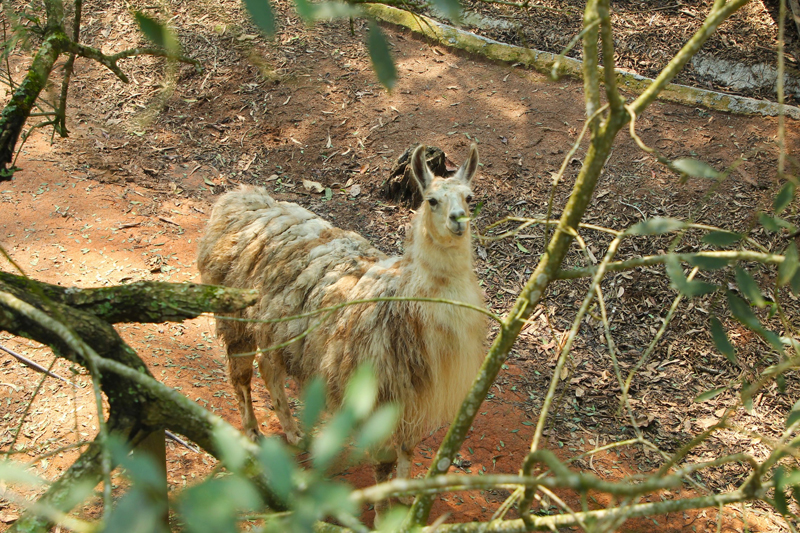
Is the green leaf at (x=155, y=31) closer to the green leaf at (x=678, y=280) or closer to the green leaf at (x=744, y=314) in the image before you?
the green leaf at (x=678, y=280)

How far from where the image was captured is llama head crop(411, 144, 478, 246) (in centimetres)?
373

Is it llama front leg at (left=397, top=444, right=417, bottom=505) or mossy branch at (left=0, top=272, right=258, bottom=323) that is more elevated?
mossy branch at (left=0, top=272, right=258, bottom=323)

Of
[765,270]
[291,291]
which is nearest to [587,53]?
[291,291]

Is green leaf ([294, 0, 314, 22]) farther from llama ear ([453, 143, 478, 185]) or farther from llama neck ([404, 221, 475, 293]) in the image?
llama ear ([453, 143, 478, 185])

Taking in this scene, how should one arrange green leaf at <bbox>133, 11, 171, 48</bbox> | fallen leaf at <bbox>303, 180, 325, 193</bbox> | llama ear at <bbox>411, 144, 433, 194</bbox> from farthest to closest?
fallen leaf at <bbox>303, 180, 325, 193</bbox> < llama ear at <bbox>411, 144, 433, 194</bbox> < green leaf at <bbox>133, 11, 171, 48</bbox>

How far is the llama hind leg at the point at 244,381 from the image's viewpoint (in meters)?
4.91

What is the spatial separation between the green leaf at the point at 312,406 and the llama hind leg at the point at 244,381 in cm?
402

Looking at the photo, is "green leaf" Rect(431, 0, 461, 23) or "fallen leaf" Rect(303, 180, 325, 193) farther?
"fallen leaf" Rect(303, 180, 325, 193)

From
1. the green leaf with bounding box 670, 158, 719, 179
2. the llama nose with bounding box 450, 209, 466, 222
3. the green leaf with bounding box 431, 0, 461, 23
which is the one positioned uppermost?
the green leaf with bounding box 431, 0, 461, 23

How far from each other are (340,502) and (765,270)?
22.7ft

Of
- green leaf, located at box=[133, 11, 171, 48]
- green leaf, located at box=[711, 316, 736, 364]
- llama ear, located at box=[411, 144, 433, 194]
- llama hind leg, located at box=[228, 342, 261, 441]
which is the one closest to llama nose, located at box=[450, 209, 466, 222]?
llama ear, located at box=[411, 144, 433, 194]

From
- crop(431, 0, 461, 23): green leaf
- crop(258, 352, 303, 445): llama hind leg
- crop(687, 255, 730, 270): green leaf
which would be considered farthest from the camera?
crop(258, 352, 303, 445): llama hind leg

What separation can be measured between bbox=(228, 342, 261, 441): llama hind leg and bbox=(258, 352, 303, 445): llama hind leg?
0.40ft

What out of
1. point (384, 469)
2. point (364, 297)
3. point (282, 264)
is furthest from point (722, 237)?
point (282, 264)
